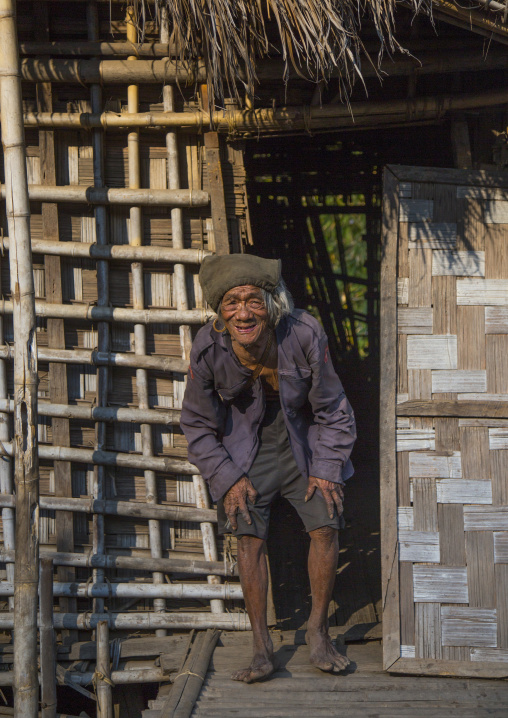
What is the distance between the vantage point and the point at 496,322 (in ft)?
9.46

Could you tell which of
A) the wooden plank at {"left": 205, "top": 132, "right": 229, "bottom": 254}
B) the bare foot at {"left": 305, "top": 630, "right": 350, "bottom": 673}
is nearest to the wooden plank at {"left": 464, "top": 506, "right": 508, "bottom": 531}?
the bare foot at {"left": 305, "top": 630, "right": 350, "bottom": 673}

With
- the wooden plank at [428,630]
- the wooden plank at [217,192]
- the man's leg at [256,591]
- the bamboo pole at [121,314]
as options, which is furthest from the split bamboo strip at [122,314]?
the wooden plank at [428,630]

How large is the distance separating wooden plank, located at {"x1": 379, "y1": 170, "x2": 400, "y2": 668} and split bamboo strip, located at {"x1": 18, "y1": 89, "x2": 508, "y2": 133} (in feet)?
1.10

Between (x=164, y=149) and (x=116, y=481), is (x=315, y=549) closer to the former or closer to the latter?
(x=116, y=481)

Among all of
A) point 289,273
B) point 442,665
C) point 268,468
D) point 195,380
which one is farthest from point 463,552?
point 289,273

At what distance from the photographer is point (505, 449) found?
112 inches

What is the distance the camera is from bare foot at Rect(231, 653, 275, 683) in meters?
2.54

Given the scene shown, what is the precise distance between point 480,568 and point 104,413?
5.87ft

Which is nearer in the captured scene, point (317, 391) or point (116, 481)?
point (317, 391)

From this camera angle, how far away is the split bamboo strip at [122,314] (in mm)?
3033

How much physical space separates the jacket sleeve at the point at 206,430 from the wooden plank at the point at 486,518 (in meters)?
0.99

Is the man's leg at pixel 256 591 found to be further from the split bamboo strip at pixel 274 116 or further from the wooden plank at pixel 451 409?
the split bamboo strip at pixel 274 116

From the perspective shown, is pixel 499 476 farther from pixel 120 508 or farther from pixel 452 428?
pixel 120 508

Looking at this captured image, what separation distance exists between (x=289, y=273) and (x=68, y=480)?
133 inches
